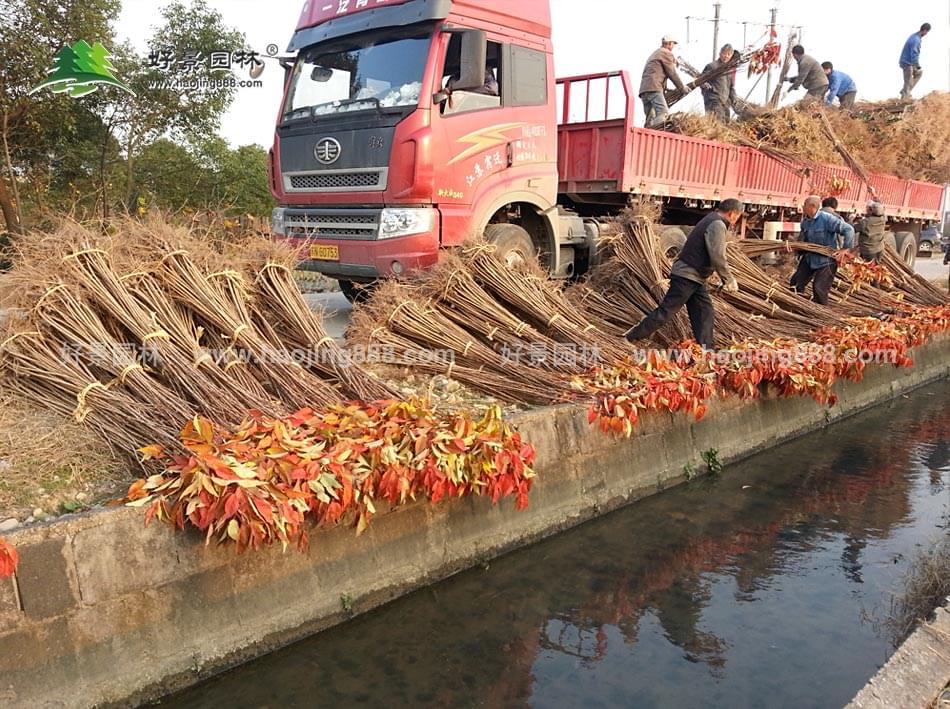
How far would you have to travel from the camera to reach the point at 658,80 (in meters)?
9.32

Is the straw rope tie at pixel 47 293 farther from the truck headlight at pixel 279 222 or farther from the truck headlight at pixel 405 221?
the truck headlight at pixel 279 222

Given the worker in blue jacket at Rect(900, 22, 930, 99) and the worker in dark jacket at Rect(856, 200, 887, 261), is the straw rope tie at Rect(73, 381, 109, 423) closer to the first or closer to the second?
the worker in dark jacket at Rect(856, 200, 887, 261)

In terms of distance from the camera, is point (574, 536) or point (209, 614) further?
point (574, 536)

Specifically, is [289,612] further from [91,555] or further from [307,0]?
[307,0]

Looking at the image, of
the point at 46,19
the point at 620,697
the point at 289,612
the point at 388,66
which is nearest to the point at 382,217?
the point at 388,66

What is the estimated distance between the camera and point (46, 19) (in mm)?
10172

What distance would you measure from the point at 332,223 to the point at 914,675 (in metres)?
5.50

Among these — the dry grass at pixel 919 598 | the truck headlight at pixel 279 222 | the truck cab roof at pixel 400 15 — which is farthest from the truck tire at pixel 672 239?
the dry grass at pixel 919 598

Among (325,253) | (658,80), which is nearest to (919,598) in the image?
(325,253)

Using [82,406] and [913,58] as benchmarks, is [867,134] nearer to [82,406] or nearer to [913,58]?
[913,58]

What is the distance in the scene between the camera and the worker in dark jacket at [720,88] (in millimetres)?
10516

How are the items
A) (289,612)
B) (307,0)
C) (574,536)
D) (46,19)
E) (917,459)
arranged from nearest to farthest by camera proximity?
(289,612)
(574,536)
(917,459)
(307,0)
(46,19)

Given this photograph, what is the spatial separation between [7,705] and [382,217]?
177 inches

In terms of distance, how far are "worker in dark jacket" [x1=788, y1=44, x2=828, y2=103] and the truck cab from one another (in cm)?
652
